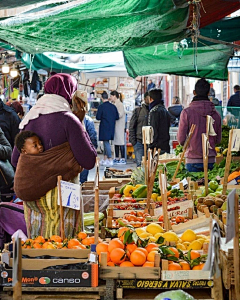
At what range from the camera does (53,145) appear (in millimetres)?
4754

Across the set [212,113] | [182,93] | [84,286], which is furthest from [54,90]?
[182,93]

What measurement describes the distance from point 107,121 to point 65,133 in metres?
12.4

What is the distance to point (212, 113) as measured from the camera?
7.76 metres

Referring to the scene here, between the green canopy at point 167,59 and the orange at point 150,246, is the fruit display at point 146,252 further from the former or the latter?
the green canopy at point 167,59

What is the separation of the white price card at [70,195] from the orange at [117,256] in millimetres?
491

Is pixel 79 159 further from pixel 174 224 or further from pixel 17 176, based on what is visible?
pixel 174 224

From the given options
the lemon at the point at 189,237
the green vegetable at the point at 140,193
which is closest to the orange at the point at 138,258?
the lemon at the point at 189,237

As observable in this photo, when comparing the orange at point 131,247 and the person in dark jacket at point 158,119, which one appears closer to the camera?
the orange at point 131,247

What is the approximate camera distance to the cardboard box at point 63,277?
3543mm

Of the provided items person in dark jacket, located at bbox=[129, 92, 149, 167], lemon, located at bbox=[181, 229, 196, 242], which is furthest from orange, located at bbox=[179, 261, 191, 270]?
person in dark jacket, located at bbox=[129, 92, 149, 167]

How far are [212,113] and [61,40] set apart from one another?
2.23 meters

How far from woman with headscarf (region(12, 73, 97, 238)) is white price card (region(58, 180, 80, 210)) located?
0.66 meters

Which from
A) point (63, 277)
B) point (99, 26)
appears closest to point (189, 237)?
point (63, 277)

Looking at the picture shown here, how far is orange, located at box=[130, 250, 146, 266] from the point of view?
12.0 ft
